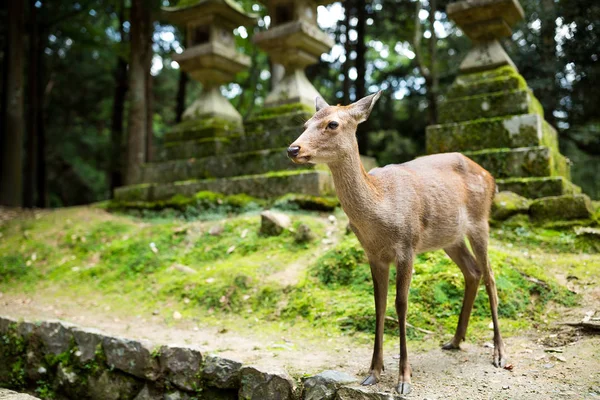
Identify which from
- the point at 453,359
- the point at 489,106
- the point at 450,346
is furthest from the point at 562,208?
the point at 453,359

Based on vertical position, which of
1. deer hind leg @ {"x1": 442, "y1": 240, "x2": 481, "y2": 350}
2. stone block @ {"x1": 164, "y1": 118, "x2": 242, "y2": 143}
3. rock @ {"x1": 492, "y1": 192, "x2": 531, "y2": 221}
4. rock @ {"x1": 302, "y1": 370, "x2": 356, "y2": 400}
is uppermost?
stone block @ {"x1": 164, "y1": 118, "x2": 242, "y2": 143}

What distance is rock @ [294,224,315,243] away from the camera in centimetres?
626

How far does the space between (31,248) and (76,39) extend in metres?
10.2

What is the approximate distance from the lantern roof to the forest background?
282 centimetres

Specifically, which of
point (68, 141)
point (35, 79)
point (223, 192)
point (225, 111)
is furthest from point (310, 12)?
point (68, 141)

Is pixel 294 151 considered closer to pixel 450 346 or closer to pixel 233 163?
pixel 450 346

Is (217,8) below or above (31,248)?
above

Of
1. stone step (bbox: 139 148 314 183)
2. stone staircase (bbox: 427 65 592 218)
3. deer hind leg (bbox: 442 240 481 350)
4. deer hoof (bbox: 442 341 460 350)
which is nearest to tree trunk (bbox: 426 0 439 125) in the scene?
stone staircase (bbox: 427 65 592 218)

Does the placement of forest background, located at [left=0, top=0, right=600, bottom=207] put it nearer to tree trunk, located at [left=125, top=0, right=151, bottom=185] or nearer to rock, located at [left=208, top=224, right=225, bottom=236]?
tree trunk, located at [left=125, top=0, right=151, bottom=185]

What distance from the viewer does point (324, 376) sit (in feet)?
10.9

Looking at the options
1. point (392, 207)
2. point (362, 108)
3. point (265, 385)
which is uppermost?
point (362, 108)

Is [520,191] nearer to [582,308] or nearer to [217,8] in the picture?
[582,308]

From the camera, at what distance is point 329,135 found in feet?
10.6

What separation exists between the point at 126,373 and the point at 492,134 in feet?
18.3
